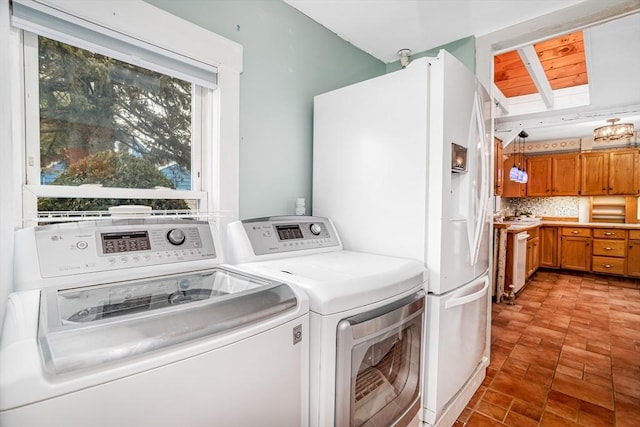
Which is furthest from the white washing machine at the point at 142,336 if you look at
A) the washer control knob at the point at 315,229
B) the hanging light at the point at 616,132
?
the hanging light at the point at 616,132

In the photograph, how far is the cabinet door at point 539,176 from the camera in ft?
19.6

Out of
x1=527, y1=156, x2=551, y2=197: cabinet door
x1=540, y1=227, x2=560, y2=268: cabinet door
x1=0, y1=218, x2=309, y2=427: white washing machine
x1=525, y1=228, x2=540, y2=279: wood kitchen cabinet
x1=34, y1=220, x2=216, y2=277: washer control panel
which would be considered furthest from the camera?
x1=527, y1=156, x2=551, y2=197: cabinet door

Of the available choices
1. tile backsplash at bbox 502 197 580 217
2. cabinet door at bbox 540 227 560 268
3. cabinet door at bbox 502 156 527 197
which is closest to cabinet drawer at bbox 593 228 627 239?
cabinet door at bbox 540 227 560 268

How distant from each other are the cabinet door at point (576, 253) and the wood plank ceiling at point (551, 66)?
3.06m

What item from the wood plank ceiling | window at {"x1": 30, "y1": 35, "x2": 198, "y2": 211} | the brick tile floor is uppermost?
the wood plank ceiling

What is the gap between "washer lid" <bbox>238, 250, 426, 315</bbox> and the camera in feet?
3.35

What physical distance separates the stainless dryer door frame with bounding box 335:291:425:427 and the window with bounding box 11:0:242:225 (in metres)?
0.91

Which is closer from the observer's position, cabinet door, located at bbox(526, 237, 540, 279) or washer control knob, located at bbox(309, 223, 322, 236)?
washer control knob, located at bbox(309, 223, 322, 236)

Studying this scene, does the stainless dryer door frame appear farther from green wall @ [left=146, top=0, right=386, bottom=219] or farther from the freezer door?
green wall @ [left=146, top=0, right=386, bottom=219]

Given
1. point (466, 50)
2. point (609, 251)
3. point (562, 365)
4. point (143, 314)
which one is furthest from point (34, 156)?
point (609, 251)

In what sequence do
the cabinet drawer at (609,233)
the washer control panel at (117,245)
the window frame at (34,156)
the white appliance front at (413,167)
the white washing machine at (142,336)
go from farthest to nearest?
the cabinet drawer at (609,233), the white appliance front at (413,167), the window frame at (34,156), the washer control panel at (117,245), the white washing machine at (142,336)

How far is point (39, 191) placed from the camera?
1.16m

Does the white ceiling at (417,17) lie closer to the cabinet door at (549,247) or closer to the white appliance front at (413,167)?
the white appliance front at (413,167)

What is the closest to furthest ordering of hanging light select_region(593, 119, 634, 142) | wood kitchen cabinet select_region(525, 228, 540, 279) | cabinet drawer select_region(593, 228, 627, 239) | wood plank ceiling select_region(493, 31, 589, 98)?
wood plank ceiling select_region(493, 31, 589, 98), hanging light select_region(593, 119, 634, 142), wood kitchen cabinet select_region(525, 228, 540, 279), cabinet drawer select_region(593, 228, 627, 239)
